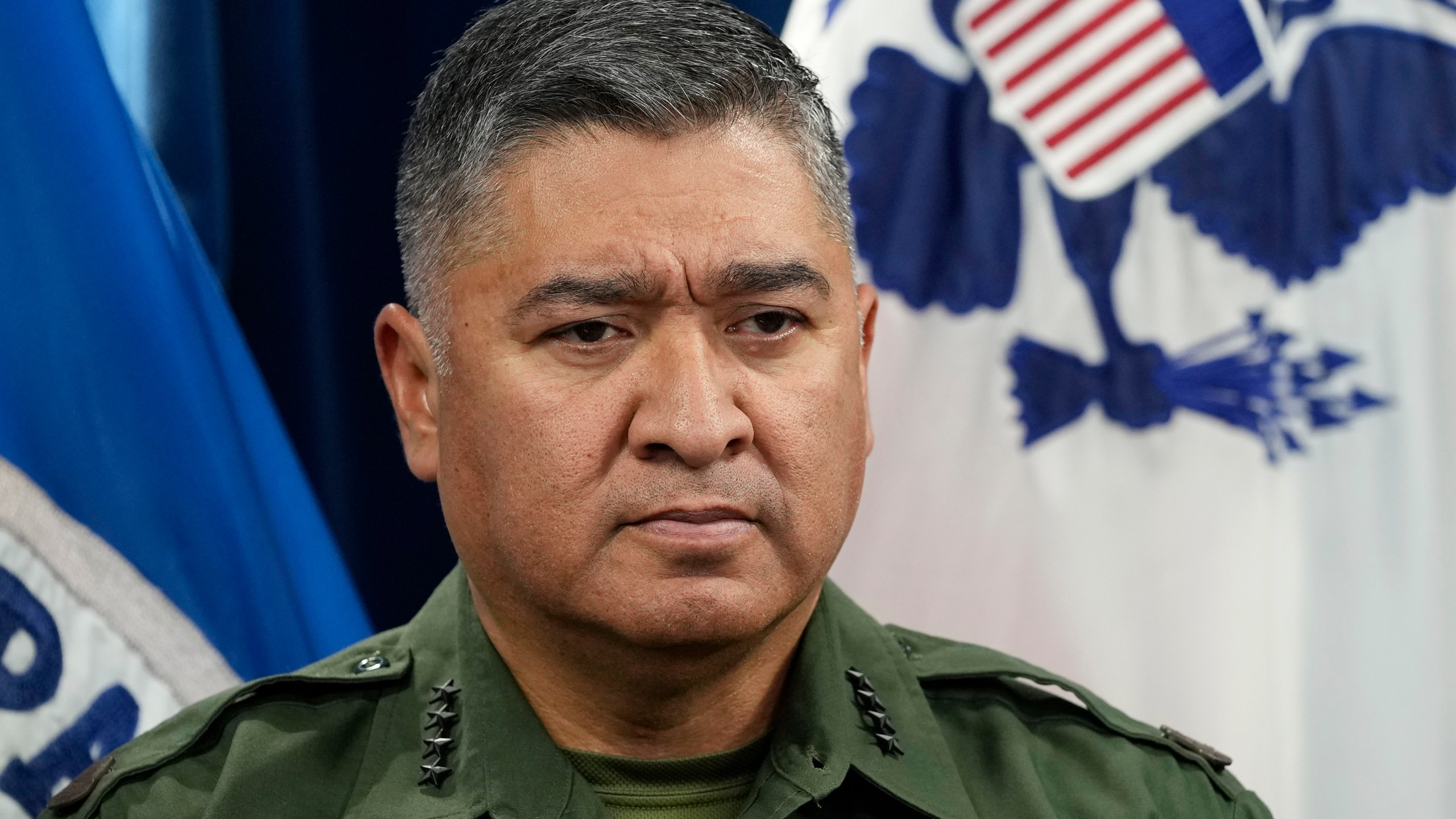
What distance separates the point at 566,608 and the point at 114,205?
92 cm

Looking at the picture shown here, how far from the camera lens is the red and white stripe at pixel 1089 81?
89.1 inches

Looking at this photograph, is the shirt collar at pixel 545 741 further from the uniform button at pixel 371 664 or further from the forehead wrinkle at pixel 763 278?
the forehead wrinkle at pixel 763 278

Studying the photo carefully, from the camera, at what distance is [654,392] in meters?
1.42

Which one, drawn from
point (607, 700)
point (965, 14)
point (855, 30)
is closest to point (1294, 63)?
point (965, 14)

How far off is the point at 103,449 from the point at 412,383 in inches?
20.2

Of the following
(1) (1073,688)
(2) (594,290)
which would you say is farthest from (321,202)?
(1) (1073,688)

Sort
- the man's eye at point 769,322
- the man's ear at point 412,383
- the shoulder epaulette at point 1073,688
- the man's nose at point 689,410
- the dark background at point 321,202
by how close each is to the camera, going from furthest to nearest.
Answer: the dark background at point 321,202, the shoulder epaulette at point 1073,688, the man's ear at point 412,383, the man's eye at point 769,322, the man's nose at point 689,410

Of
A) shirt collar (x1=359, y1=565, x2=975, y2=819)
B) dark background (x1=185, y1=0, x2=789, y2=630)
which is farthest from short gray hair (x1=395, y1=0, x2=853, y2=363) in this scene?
dark background (x1=185, y1=0, x2=789, y2=630)

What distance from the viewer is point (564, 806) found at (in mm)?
1491

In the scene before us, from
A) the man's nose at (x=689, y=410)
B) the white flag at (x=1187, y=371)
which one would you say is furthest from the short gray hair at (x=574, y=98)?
the white flag at (x=1187, y=371)

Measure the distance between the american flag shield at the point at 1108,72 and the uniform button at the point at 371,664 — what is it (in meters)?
1.27

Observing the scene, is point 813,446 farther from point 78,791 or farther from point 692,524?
point 78,791

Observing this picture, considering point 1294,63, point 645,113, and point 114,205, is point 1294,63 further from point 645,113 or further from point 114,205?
point 114,205

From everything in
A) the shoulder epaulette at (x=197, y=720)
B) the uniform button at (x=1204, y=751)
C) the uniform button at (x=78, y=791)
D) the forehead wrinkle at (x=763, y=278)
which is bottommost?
the uniform button at (x=78, y=791)
